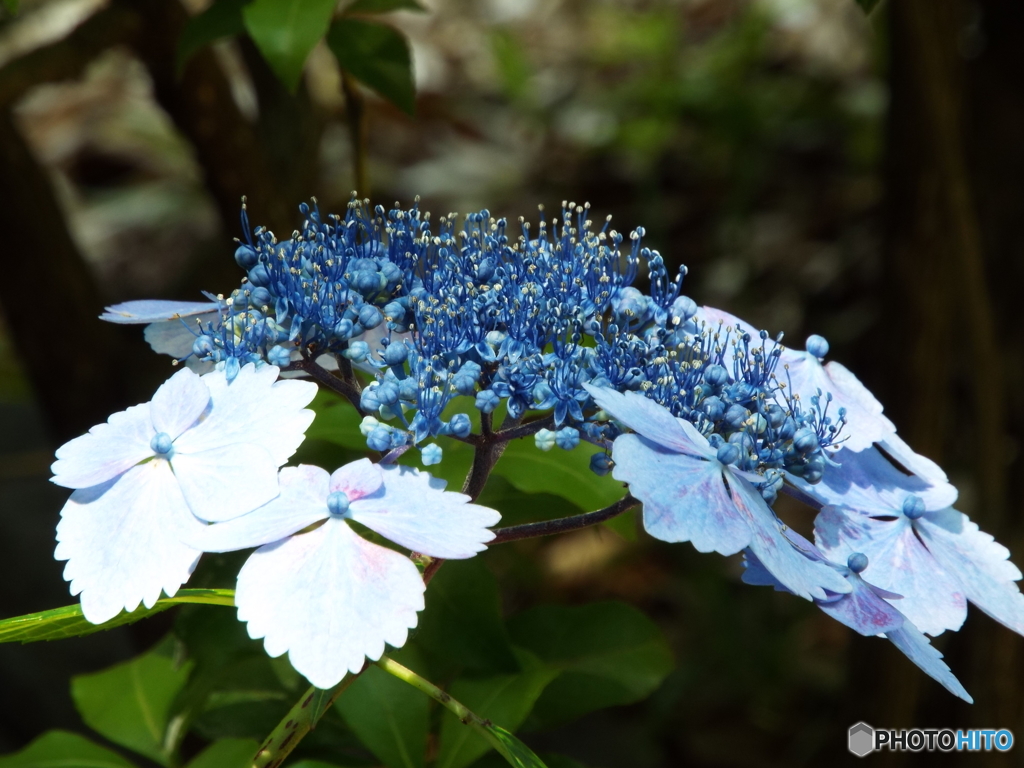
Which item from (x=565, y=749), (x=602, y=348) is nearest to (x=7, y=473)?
(x=565, y=749)

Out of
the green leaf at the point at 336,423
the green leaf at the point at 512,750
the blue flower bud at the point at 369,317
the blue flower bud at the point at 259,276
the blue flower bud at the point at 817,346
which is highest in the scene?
the blue flower bud at the point at 259,276

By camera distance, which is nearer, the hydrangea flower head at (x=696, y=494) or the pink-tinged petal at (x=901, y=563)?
the hydrangea flower head at (x=696, y=494)

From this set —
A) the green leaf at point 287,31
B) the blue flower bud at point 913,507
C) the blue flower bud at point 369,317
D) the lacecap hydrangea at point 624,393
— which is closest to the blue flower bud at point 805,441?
the lacecap hydrangea at point 624,393

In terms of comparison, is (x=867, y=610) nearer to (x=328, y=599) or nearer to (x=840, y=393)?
(x=840, y=393)

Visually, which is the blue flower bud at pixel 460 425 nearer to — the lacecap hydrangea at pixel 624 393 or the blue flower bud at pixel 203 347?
the lacecap hydrangea at pixel 624 393

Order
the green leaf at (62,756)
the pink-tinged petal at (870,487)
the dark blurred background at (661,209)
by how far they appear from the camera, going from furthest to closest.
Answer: the dark blurred background at (661,209), the green leaf at (62,756), the pink-tinged petal at (870,487)

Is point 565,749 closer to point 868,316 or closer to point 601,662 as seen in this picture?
point 601,662

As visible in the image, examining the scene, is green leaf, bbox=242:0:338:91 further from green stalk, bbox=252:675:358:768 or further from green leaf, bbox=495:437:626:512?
green stalk, bbox=252:675:358:768
